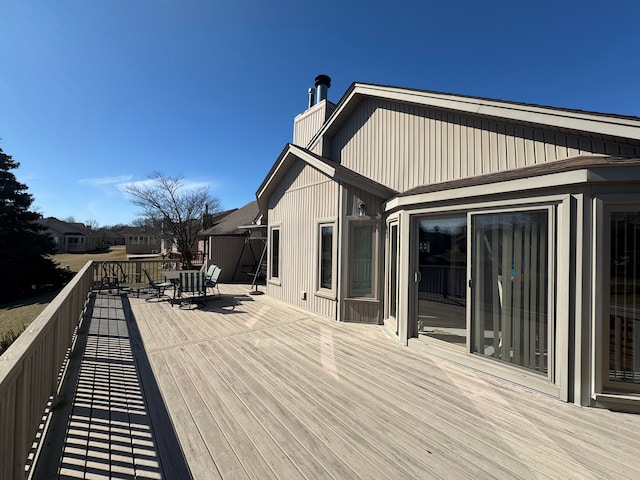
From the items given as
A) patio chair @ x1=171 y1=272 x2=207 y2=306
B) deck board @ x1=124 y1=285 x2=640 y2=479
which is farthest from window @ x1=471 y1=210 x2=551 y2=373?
patio chair @ x1=171 y1=272 x2=207 y2=306

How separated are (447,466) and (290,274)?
6.30 metres

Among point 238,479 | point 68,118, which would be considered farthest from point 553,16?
point 68,118

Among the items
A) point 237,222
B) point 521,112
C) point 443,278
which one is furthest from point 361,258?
point 237,222

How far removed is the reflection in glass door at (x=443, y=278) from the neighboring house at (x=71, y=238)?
207 feet

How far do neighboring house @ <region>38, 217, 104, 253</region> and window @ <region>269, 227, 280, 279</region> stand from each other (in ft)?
188

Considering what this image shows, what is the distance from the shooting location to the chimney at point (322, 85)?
9.44 meters

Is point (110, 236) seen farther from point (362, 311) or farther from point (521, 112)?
point (521, 112)

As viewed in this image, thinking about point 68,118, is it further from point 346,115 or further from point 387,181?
point 387,181

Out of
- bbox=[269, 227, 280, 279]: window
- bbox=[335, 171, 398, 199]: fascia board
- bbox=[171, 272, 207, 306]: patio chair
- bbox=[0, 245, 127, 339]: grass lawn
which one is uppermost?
bbox=[335, 171, 398, 199]: fascia board

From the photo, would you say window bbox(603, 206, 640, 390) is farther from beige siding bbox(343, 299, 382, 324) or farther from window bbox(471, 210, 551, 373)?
beige siding bbox(343, 299, 382, 324)

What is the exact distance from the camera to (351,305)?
631 cm

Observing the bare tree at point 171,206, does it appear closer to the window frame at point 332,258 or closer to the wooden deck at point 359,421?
the window frame at point 332,258

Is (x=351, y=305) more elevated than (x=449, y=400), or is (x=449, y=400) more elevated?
(x=351, y=305)

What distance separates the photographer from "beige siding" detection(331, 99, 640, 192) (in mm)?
4136
